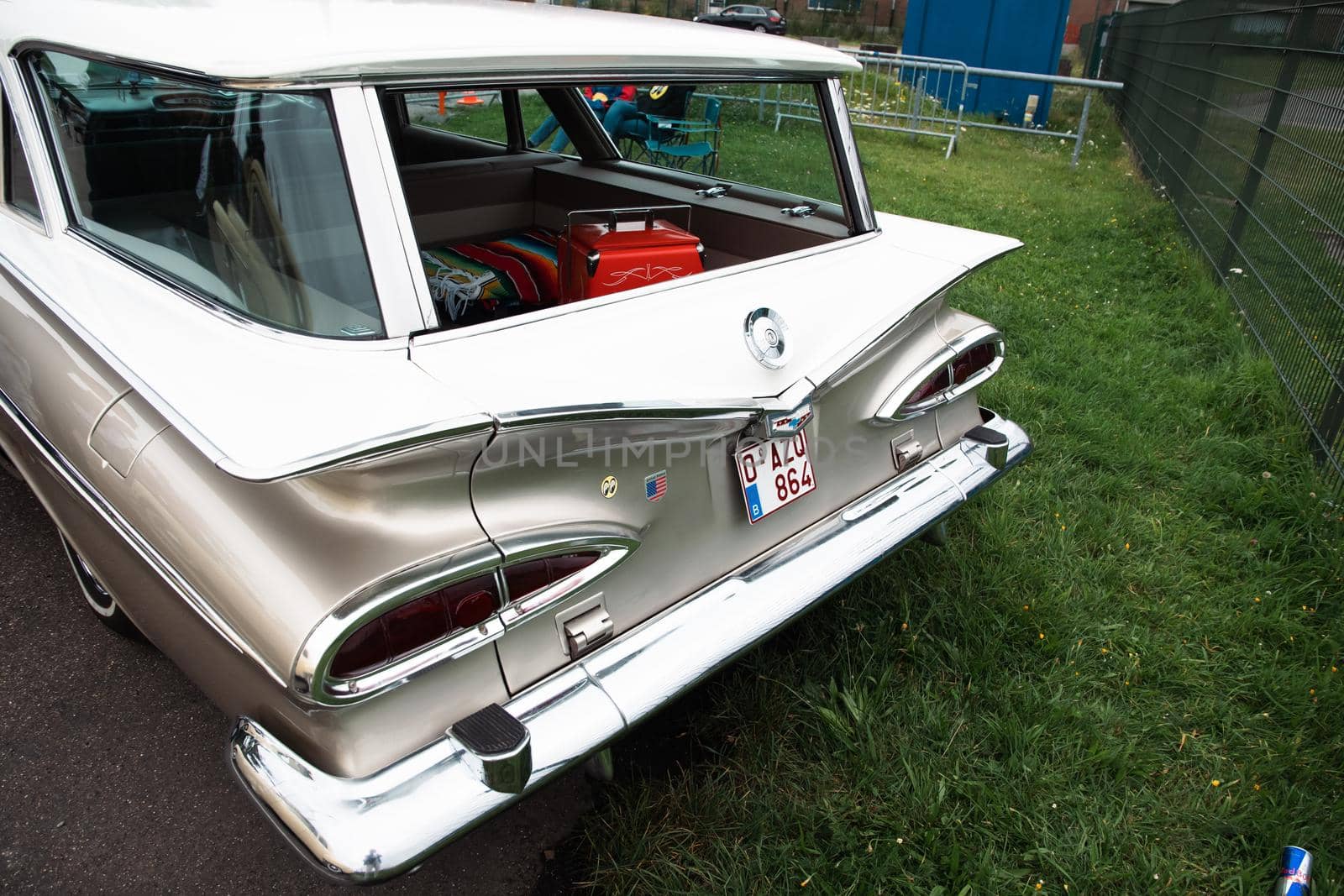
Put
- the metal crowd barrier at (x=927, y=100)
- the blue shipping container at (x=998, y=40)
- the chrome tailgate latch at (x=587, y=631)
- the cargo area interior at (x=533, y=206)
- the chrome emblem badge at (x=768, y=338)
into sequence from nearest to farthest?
the chrome tailgate latch at (x=587, y=631)
the chrome emblem badge at (x=768, y=338)
the cargo area interior at (x=533, y=206)
the metal crowd barrier at (x=927, y=100)
the blue shipping container at (x=998, y=40)

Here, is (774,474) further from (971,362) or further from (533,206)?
(533,206)

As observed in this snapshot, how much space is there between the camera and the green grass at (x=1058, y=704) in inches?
82.6

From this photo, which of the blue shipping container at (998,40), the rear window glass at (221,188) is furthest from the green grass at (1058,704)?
the blue shipping container at (998,40)

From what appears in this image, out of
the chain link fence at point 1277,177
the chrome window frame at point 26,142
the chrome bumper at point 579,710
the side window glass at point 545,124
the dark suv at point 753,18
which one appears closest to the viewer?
the chrome bumper at point 579,710

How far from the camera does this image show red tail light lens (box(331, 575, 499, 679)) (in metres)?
1.46

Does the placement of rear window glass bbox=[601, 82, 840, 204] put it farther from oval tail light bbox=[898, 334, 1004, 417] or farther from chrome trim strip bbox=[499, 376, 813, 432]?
chrome trim strip bbox=[499, 376, 813, 432]

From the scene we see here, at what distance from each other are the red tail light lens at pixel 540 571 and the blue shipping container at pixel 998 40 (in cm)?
1389

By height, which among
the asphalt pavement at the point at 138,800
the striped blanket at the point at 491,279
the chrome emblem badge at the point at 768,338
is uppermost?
the chrome emblem badge at the point at 768,338

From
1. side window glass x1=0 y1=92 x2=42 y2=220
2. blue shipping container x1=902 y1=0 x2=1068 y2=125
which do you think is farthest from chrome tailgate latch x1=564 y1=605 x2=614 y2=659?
blue shipping container x1=902 y1=0 x2=1068 y2=125

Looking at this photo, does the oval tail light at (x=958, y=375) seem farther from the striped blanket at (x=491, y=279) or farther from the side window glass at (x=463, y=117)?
the side window glass at (x=463, y=117)

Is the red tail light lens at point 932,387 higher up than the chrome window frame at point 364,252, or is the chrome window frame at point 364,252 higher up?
the chrome window frame at point 364,252

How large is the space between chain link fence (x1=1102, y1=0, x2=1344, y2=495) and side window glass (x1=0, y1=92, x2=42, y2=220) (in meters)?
4.50

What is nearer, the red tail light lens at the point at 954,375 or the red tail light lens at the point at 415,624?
the red tail light lens at the point at 415,624

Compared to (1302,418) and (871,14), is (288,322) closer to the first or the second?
(1302,418)
